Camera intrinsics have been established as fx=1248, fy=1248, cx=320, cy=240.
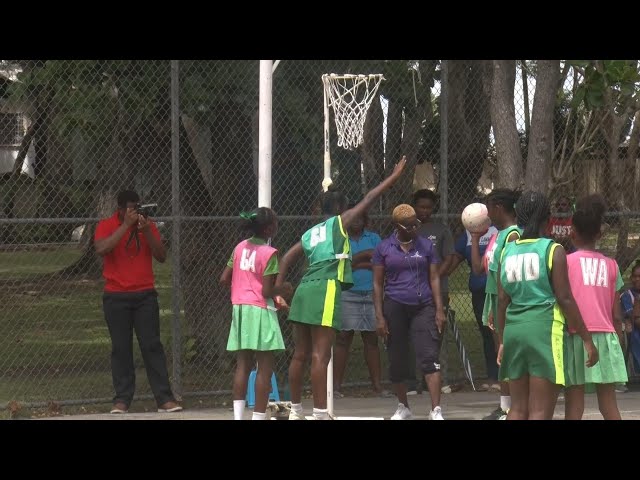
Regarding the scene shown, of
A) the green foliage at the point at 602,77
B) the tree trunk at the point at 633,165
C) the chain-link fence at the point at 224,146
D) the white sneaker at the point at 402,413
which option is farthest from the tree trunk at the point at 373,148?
the tree trunk at the point at 633,165

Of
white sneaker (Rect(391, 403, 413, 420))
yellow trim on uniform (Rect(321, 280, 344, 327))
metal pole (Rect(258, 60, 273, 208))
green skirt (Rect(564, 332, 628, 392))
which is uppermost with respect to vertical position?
metal pole (Rect(258, 60, 273, 208))

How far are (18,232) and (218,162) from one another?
13675mm

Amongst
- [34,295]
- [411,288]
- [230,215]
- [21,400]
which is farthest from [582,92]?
[34,295]

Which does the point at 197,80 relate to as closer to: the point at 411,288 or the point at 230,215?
the point at 230,215

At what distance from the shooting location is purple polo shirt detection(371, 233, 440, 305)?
34.3 ft

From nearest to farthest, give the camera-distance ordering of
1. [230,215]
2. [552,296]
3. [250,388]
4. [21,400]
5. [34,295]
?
[552,296] < [250,388] < [21,400] < [230,215] < [34,295]

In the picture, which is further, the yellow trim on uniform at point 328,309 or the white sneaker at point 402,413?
the white sneaker at point 402,413

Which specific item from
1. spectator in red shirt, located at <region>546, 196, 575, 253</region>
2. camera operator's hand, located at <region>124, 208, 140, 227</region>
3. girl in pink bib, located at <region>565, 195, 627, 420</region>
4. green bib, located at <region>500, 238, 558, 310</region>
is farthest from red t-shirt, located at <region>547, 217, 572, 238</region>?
green bib, located at <region>500, 238, 558, 310</region>

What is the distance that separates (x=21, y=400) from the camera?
471 inches

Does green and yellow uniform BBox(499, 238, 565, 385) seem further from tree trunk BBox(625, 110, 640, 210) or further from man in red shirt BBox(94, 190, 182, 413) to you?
tree trunk BBox(625, 110, 640, 210)

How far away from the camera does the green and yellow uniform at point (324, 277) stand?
9.67 meters

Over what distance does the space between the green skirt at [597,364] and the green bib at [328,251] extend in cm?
226

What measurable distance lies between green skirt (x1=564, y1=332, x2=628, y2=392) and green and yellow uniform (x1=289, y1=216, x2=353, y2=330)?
2.21m

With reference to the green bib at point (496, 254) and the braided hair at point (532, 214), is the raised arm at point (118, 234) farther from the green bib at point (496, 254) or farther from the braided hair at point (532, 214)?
the braided hair at point (532, 214)
